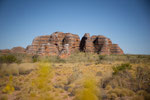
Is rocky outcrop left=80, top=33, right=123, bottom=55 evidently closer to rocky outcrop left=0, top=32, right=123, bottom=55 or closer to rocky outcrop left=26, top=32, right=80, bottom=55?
rocky outcrop left=0, top=32, right=123, bottom=55

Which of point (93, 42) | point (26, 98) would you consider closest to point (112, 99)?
point (26, 98)

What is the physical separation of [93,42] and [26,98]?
148ft

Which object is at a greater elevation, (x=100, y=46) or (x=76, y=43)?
(x=76, y=43)

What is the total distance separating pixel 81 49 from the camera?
48062mm

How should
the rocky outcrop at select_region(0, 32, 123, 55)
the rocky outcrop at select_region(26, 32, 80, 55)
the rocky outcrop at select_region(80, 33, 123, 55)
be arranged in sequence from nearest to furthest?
the rocky outcrop at select_region(80, 33, 123, 55)
the rocky outcrop at select_region(0, 32, 123, 55)
the rocky outcrop at select_region(26, 32, 80, 55)

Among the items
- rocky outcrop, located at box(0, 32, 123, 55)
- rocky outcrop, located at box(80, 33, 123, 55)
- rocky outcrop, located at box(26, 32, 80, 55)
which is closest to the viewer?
rocky outcrop, located at box(80, 33, 123, 55)

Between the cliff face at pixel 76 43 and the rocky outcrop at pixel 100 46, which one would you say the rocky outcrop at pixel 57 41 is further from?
the rocky outcrop at pixel 100 46

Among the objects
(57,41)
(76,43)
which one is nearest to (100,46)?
(76,43)

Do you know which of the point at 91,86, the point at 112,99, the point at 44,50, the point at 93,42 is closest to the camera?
the point at 91,86

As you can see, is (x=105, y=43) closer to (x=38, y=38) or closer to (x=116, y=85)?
(x=38, y=38)

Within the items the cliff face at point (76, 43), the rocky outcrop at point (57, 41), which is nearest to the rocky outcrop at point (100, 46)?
the cliff face at point (76, 43)

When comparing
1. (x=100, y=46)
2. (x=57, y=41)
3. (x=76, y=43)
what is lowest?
(x=100, y=46)

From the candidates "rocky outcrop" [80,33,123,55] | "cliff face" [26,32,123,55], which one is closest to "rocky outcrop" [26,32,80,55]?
"cliff face" [26,32,123,55]

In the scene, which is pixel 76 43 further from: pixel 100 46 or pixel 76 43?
pixel 100 46
